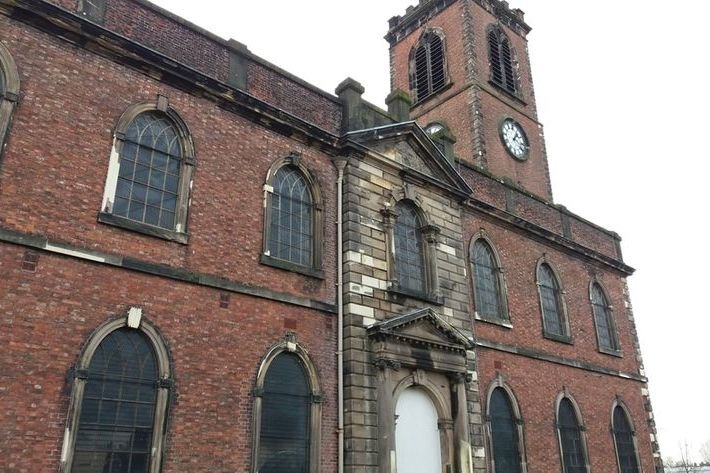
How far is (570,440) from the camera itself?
16094mm

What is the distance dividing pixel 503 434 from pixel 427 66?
1494 centimetres

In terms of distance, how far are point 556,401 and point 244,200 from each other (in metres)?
10.1

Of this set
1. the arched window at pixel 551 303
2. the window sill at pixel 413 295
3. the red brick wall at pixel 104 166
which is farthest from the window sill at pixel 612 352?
the red brick wall at pixel 104 166

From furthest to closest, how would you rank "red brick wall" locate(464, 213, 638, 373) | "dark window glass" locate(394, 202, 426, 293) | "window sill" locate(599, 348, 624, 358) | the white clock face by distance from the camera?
the white clock face, "window sill" locate(599, 348, 624, 358), "red brick wall" locate(464, 213, 638, 373), "dark window glass" locate(394, 202, 426, 293)

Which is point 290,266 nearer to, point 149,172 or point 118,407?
point 149,172

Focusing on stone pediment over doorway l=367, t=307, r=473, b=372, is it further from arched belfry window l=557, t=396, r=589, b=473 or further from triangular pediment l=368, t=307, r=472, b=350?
arched belfry window l=557, t=396, r=589, b=473

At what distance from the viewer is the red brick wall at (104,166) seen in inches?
348

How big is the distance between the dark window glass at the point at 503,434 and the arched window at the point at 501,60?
12.8 metres

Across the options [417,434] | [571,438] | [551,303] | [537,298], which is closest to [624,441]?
[571,438]

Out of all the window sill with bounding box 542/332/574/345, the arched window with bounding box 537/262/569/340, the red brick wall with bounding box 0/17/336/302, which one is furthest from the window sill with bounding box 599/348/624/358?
the red brick wall with bounding box 0/17/336/302

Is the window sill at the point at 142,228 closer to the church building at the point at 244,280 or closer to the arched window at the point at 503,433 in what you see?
the church building at the point at 244,280

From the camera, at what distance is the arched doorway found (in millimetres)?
11750

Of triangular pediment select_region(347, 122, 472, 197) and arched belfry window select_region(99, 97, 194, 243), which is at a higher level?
triangular pediment select_region(347, 122, 472, 197)

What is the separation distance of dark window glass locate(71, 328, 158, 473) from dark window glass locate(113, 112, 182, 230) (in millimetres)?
2021
